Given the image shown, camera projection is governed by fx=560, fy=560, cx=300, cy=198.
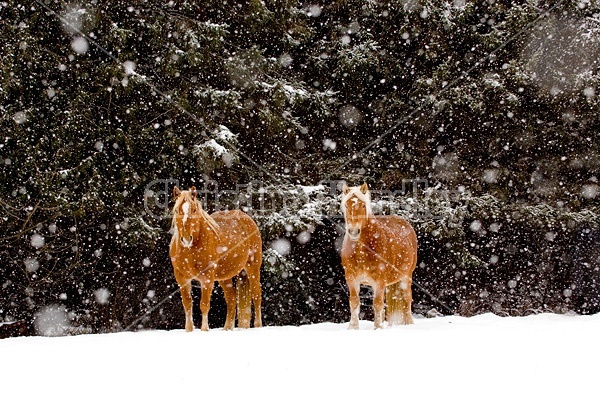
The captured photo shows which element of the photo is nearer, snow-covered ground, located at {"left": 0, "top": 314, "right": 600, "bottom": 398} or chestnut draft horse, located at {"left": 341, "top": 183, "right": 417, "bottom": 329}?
snow-covered ground, located at {"left": 0, "top": 314, "right": 600, "bottom": 398}

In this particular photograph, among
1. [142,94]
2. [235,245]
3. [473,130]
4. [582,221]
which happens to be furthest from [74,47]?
[582,221]

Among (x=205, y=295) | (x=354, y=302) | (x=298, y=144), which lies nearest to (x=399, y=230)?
(x=354, y=302)

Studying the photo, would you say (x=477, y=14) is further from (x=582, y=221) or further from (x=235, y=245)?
(x=235, y=245)

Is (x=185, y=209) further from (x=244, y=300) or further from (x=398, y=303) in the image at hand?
(x=398, y=303)

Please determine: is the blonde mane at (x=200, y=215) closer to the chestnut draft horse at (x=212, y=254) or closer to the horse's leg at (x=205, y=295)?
the chestnut draft horse at (x=212, y=254)

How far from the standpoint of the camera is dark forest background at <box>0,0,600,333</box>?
39.3 ft

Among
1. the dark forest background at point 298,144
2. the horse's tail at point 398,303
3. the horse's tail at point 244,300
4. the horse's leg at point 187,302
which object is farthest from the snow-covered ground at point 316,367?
the dark forest background at point 298,144

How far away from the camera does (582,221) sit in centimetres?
1453

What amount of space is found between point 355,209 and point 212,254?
2249mm

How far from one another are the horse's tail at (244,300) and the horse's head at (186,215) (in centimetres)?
221

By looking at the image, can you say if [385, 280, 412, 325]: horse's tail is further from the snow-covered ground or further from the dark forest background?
the dark forest background

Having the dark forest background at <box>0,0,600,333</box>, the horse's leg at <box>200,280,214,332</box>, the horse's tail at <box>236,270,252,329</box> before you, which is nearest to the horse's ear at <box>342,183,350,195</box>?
the horse's leg at <box>200,280,214,332</box>

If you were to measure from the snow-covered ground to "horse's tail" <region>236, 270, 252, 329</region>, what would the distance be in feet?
10.4

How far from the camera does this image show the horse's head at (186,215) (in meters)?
7.37
